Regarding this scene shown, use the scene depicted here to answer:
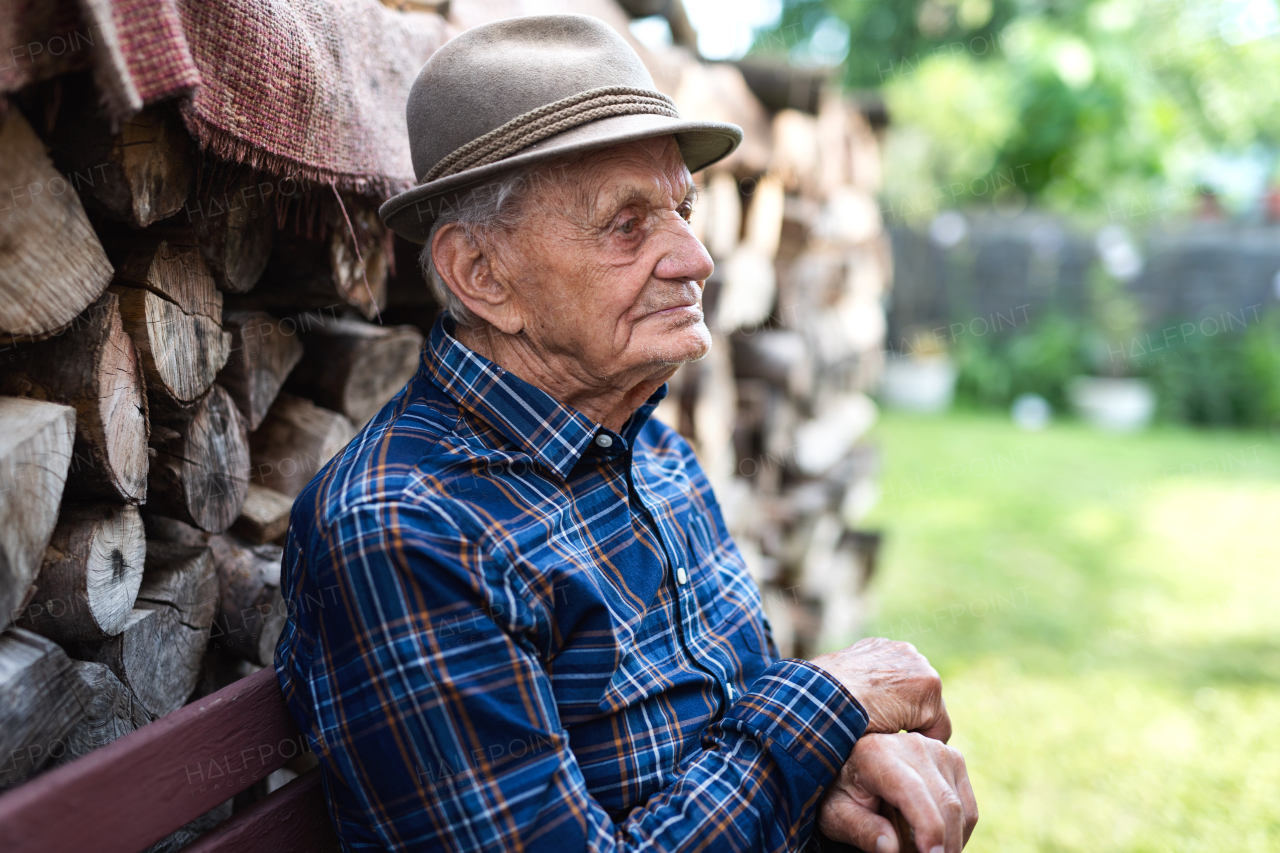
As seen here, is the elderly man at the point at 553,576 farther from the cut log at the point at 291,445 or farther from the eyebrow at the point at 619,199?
the cut log at the point at 291,445

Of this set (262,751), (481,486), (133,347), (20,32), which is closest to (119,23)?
(20,32)

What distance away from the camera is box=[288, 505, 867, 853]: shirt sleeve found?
972 millimetres

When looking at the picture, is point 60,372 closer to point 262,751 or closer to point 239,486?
point 239,486

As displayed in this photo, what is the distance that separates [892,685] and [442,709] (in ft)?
2.19

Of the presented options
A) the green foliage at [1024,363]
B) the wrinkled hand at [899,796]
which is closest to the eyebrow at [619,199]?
the wrinkled hand at [899,796]

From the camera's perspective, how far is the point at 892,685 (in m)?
1.27

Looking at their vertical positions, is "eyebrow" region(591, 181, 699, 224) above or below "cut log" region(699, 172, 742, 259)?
above

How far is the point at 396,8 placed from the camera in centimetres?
163

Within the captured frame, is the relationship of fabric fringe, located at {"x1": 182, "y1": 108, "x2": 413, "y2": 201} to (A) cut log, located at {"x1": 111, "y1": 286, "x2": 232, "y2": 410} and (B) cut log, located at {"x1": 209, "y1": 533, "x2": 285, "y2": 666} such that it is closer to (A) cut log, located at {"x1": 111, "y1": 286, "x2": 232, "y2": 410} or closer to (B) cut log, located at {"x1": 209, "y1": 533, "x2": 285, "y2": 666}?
(A) cut log, located at {"x1": 111, "y1": 286, "x2": 232, "y2": 410}

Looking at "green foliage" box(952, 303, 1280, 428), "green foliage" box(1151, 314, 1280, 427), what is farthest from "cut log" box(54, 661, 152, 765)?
"green foliage" box(1151, 314, 1280, 427)

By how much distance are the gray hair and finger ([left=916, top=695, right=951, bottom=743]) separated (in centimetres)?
94

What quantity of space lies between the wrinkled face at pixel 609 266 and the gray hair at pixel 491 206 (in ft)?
0.04

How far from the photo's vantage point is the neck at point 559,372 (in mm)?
1335

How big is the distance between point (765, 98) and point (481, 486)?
7.76 feet
